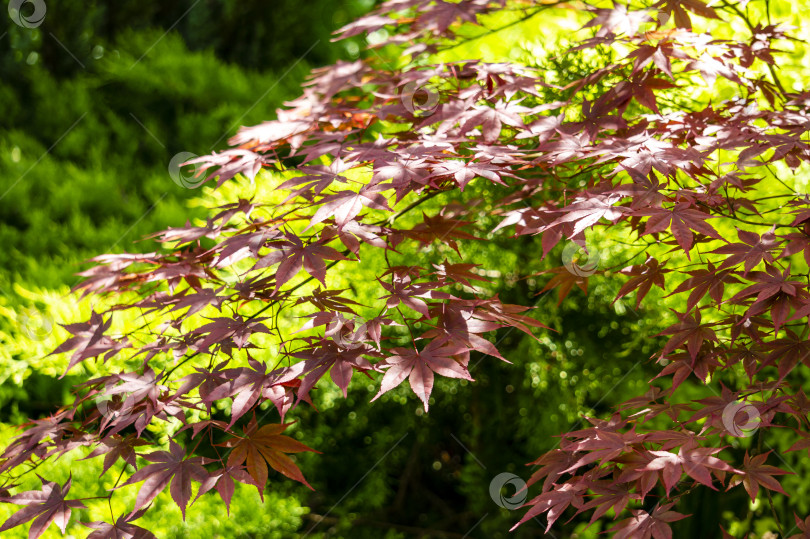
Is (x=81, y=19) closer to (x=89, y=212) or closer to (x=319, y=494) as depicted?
(x=89, y=212)

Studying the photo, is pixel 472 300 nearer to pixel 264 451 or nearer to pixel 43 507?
pixel 264 451

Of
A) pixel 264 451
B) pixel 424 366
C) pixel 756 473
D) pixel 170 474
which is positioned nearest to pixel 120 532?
pixel 170 474

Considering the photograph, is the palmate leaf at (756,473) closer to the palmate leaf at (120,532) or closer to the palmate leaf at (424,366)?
the palmate leaf at (424,366)

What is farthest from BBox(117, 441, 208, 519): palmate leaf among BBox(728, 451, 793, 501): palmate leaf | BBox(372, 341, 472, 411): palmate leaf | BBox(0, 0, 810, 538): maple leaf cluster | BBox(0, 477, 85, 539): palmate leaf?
BBox(728, 451, 793, 501): palmate leaf

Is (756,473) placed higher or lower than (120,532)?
lower

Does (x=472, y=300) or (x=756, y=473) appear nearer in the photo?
(x=756, y=473)

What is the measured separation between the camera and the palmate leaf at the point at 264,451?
885 mm

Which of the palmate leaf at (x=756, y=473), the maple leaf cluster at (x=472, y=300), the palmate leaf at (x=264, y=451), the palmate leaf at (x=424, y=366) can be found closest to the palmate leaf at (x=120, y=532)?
the maple leaf cluster at (x=472, y=300)

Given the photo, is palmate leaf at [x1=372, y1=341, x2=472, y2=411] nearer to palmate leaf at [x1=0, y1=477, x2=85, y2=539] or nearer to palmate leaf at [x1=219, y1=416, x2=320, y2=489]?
palmate leaf at [x1=219, y1=416, x2=320, y2=489]

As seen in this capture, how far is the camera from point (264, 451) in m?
0.89

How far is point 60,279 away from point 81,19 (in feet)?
6.11

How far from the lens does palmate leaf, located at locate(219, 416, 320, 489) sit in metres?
0.89

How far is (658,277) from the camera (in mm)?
1110

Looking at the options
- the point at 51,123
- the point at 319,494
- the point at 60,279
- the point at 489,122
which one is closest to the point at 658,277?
the point at 489,122
